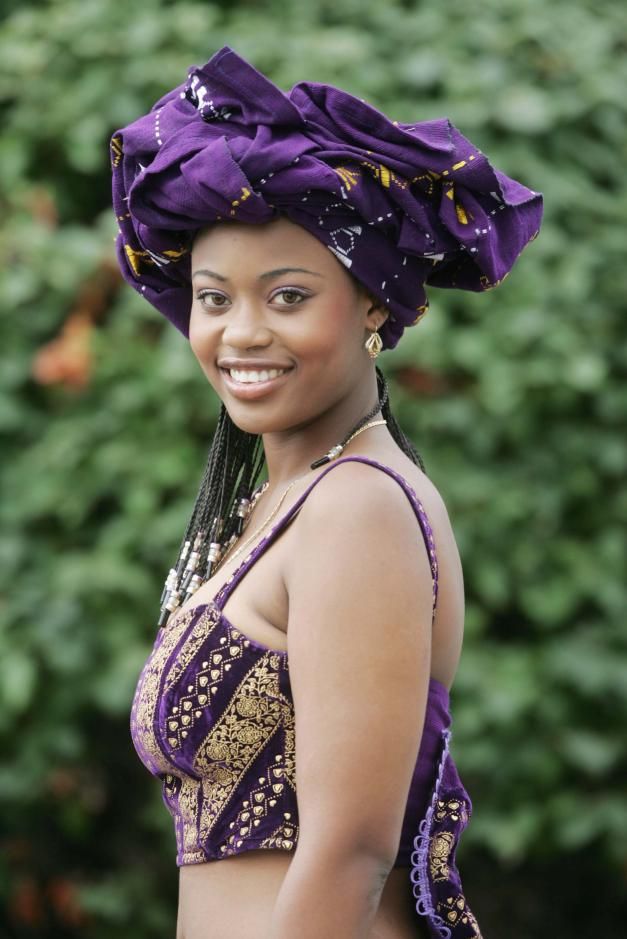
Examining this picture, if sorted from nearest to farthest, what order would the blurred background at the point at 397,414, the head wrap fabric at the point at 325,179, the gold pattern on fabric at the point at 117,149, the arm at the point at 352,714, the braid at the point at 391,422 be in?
the arm at the point at 352,714
the head wrap fabric at the point at 325,179
the gold pattern on fabric at the point at 117,149
the braid at the point at 391,422
the blurred background at the point at 397,414

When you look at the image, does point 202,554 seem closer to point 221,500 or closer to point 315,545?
point 221,500

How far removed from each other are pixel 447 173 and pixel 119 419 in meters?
2.29

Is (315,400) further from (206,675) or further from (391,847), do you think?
(391,847)

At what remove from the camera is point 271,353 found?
6.86ft

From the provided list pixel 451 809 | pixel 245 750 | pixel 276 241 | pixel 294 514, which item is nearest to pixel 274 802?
pixel 245 750

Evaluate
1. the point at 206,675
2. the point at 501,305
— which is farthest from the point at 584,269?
the point at 206,675

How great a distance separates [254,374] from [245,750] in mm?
518

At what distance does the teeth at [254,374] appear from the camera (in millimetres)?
2109

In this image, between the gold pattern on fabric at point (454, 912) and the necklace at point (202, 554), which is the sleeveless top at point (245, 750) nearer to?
the gold pattern on fabric at point (454, 912)

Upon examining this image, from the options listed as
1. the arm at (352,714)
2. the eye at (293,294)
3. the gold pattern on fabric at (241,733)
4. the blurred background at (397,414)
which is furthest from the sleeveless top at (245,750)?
the blurred background at (397,414)

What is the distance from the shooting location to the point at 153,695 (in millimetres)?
2146

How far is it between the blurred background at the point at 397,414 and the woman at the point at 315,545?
6.30ft

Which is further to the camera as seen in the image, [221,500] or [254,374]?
[221,500]

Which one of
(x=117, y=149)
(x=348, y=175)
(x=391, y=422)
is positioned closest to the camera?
(x=348, y=175)
